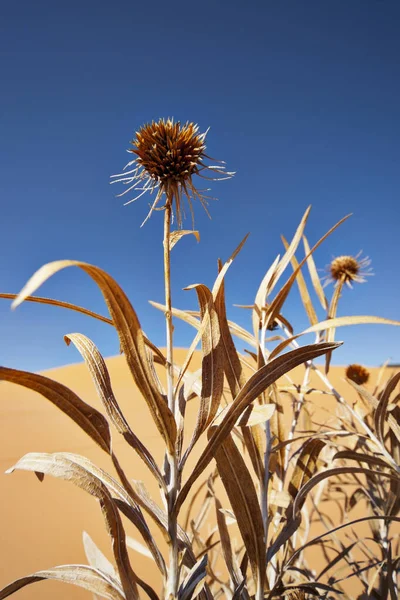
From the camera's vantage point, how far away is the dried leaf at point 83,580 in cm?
54

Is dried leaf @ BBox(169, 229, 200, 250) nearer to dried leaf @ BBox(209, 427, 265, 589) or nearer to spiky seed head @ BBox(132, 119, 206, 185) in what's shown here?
spiky seed head @ BBox(132, 119, 206, 185)

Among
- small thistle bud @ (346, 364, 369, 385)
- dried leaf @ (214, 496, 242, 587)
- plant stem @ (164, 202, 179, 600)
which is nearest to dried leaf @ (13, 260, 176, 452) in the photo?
plant stem @ (164, 202, 179, 600)

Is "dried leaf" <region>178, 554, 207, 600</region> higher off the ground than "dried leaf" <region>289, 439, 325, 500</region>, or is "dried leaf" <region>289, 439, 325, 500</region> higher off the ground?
"dried leaf" <region>289, 439, 325, 500</region>

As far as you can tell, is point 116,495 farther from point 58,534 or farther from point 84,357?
point 58,534

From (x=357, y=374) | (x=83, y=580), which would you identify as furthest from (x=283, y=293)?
(x=357, y=374)

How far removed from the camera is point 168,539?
525mm

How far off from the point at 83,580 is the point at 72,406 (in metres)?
0.26

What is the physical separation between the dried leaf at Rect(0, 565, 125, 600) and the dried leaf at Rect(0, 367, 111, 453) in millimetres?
195

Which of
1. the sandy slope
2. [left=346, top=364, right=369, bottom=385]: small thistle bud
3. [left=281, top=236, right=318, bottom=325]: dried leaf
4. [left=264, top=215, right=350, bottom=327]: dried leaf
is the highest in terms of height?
[left=346, top=364, right=369, bottom=385]: small thistle bud

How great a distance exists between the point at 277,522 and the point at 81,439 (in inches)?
160

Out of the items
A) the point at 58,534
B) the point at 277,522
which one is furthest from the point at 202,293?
the point at 58,534

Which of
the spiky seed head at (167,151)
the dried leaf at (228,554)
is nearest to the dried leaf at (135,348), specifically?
the spiky seed head at (167,151)

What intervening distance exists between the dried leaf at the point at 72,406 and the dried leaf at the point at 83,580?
20 centimetres

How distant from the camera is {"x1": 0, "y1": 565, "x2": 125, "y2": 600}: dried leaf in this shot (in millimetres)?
545
